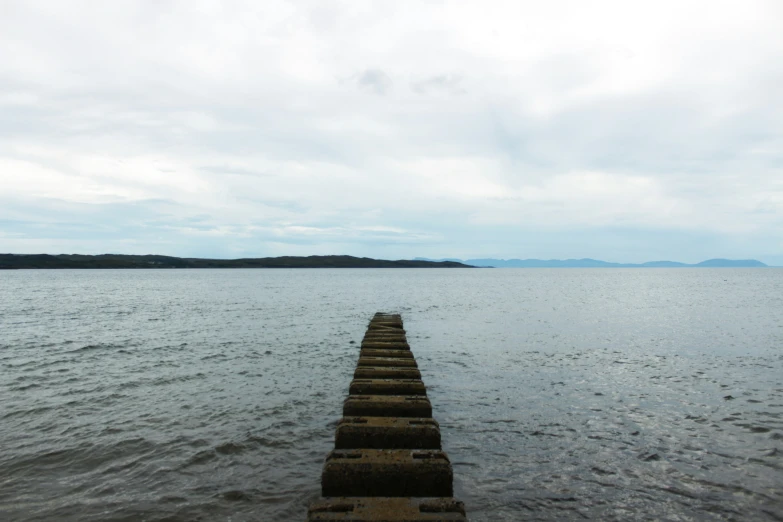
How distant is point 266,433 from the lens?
13.8 metres

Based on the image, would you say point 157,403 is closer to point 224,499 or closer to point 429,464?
point 224,499

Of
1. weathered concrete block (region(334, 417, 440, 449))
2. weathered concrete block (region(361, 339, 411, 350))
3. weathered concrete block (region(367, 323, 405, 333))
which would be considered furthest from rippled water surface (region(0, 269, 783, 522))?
weathered concrete block (region(367, 323, 405, 333))

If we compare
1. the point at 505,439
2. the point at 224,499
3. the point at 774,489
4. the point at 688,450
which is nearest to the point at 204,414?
the point at 224,499

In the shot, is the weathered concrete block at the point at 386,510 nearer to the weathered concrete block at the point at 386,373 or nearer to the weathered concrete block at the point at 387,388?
the weathered concrete block at the point at 387,388

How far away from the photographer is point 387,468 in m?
7.70

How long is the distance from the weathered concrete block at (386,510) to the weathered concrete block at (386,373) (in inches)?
248

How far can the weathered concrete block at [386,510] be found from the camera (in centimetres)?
661

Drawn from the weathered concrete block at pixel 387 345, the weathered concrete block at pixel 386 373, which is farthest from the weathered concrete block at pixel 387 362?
the weathered concrete block at pixel 387 345

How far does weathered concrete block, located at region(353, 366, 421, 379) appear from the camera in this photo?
531 inches

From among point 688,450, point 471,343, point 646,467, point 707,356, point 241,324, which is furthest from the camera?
point 241,324

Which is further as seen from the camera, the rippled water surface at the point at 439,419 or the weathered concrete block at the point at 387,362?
the weathered concrete block at the point at 387,362

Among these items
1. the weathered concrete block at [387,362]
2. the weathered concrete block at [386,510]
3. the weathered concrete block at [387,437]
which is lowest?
the weathered concrete block at [386,510]

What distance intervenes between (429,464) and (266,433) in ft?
24.8

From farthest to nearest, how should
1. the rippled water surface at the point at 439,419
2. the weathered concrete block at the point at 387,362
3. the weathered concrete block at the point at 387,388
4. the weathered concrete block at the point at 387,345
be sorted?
1. the weathered concrete block at the point at 387,345
2. the weathered concrete block at the point at 387,362
3. the weathered concrete block at the point at 387,388
4. the rippled water surface at the point at 439,419
